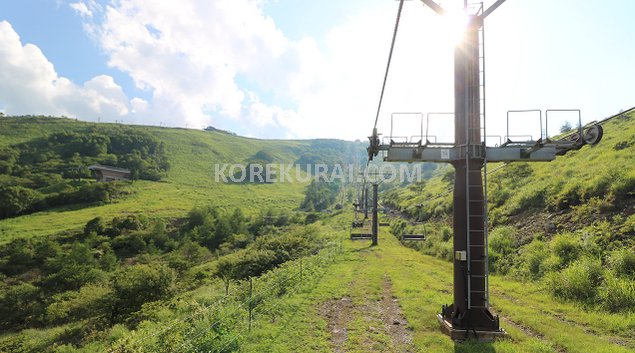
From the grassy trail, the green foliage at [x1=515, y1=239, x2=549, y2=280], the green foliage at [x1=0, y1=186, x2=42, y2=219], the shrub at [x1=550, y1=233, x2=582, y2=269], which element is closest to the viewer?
the grassy trail

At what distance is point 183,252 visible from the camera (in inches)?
2525

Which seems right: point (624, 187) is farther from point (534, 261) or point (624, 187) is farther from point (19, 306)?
point (19, 306)

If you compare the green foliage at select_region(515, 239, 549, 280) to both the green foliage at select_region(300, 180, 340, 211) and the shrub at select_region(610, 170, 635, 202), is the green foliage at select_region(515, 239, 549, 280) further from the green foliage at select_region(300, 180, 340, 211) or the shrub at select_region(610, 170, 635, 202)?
the green foliage at select_region(300, 180, 340, 211)

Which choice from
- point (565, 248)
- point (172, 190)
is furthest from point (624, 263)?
point (172, 190)

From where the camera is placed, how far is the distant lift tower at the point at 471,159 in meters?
10.5

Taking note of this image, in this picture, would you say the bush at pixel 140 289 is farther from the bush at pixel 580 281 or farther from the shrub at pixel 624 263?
the shrub at pixel 624 263

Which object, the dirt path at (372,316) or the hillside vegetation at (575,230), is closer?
the dirt path at (372,316)

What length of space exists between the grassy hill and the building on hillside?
24.6ft

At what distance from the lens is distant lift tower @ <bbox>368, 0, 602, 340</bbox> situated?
34.3 ft

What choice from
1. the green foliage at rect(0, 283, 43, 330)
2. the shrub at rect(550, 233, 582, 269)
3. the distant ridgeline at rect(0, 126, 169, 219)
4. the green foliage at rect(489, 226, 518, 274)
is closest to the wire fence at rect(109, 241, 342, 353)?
the green foliage at rect(489, 226, 518, 274)

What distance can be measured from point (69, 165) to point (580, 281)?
464ft

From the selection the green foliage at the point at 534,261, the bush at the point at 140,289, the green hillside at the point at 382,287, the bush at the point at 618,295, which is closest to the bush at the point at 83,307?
the green hillside at the point at 382,287

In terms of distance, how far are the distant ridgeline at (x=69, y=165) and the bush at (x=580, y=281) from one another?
102739 millimetres

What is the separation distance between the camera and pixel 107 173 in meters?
112
